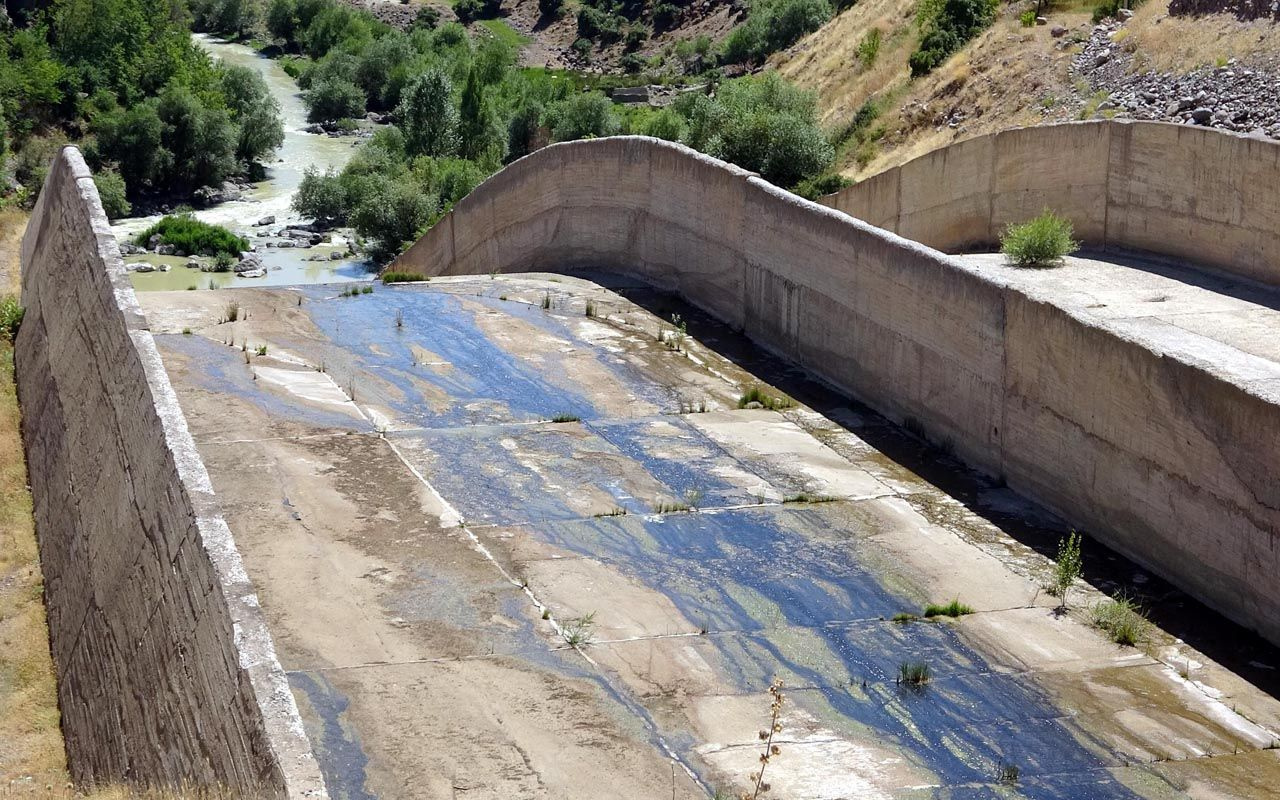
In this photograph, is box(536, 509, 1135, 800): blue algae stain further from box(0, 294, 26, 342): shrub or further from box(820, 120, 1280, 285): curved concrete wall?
box(0, 294, 26, 342): shrub

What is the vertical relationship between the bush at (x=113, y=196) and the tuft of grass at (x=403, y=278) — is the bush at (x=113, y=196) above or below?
below

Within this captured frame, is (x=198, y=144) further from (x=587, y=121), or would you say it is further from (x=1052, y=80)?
(x=1052, y=80)

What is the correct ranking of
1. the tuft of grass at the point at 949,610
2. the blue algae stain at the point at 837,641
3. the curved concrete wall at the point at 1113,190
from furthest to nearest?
the curved concrete wall at the point at 1113,190, the tuft of grass at the point at 949,610, the blue algae stain at the point at 837,641

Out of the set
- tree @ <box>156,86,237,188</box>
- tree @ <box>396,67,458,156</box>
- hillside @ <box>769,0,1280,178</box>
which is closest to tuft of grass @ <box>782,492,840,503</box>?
hillside @ <box>769,0,1280,178</box>

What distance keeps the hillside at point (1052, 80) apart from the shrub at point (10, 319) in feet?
47.7

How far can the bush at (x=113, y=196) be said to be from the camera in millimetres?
42312

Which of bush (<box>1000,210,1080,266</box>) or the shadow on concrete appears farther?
bush (<box>1000,210,1080,266</box>)

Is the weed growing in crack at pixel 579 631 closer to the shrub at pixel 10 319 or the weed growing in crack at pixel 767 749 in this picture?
the weed growing in crack at pixel 767 749

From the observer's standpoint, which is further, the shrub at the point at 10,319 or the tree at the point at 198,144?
the tree at the point at 198,144

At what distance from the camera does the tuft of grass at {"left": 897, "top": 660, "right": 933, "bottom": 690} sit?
8.41 metres

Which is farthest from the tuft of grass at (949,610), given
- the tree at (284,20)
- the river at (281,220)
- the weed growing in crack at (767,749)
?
the tree at (284,20)

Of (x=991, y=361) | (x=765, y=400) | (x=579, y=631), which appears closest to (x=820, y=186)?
(x=765, y=400)

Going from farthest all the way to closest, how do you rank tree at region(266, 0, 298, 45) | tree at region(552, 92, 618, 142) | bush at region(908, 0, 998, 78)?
tree at region(266, 0, 298, 45) < tree at region(552, 92, 618, 142) < bush at region(908, 0, 998, 78)

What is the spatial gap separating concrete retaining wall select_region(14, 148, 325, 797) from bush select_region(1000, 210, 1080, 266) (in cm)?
908
